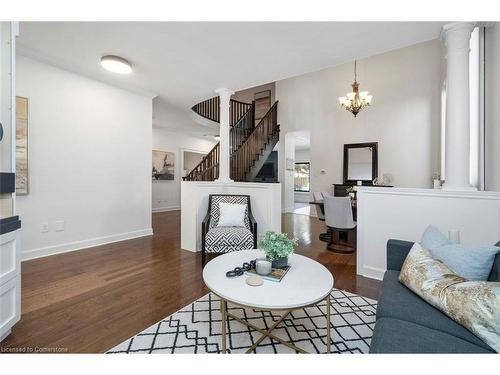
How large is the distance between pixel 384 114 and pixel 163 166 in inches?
261

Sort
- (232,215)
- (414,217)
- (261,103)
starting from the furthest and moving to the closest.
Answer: (261,103), (232,215), (414,217)

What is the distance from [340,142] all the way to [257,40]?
445 centimetres

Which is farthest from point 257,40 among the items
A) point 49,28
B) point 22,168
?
point 22,168

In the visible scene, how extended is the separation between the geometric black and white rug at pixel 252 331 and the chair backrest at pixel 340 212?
1554mm

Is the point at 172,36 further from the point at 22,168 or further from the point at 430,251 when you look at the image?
the point at 430,251

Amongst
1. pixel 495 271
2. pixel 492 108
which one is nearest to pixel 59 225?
pixel 495 271

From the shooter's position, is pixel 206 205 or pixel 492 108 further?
pixel 206 205

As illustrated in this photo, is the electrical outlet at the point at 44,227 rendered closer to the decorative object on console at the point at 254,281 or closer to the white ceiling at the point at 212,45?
the white ceiling at the point at 212,45

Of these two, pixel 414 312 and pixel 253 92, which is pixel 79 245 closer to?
pixel 414 312

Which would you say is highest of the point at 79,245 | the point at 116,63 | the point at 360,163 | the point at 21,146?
the point at 116,63

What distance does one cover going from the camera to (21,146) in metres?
2.92

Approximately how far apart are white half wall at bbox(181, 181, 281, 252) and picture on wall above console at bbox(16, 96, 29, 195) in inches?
78.9

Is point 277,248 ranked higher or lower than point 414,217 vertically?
lower
